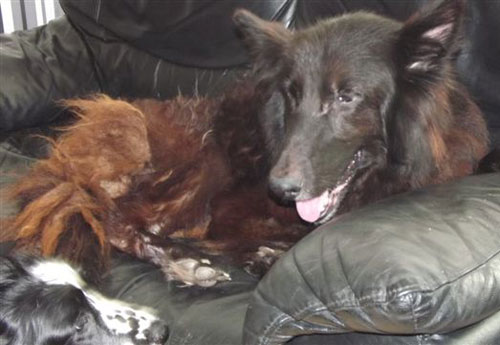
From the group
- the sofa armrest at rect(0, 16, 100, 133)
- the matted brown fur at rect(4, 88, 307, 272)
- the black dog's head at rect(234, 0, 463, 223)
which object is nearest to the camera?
the black dog's head at rect(234, 0, 463, 223)

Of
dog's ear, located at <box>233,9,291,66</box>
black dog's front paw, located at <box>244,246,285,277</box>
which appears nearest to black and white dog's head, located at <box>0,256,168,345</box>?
black dog's front paw, located at <box>244,246,285,277</box>

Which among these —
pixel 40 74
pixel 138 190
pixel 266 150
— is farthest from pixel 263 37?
pixel 40 74

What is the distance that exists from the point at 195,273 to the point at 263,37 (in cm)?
88

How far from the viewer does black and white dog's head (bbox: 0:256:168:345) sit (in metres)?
1.90

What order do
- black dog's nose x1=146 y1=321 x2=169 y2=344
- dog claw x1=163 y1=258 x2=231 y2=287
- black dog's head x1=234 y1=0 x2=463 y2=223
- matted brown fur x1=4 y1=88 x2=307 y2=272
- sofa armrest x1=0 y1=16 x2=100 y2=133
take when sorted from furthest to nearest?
sofa armrest x1=0 y1=16 x2=100 y2=133
matted brown fur x1=4 y1=88 x2=307 y2=272
dog claw x1=163 y1=258 x2=231 y2=287
black dog's head x1=234 y1=0 x2=463 y2=223
black dog's nose x1=146 y1=321 x2=169 y2=344

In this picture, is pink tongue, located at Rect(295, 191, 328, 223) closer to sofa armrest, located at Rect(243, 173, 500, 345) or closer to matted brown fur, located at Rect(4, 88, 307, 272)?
matted brown fur, located at Rect(4, 88, 307, 272)

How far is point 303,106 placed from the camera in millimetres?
2104

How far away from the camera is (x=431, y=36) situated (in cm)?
195

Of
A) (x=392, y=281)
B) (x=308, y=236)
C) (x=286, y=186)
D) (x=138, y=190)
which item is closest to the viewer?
(x=392, y=281)

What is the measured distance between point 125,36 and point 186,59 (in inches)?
17.9

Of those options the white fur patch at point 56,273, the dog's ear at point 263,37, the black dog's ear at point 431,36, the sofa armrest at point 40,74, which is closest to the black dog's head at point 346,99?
the black dog's ear at point 431,36

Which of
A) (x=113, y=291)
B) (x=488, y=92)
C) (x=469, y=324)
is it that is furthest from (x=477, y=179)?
(x=113, y=291)

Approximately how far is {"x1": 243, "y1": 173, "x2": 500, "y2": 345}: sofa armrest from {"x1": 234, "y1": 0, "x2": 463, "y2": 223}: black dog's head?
0.37 meters

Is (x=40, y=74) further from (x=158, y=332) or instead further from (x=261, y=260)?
(x=158, y=332)
